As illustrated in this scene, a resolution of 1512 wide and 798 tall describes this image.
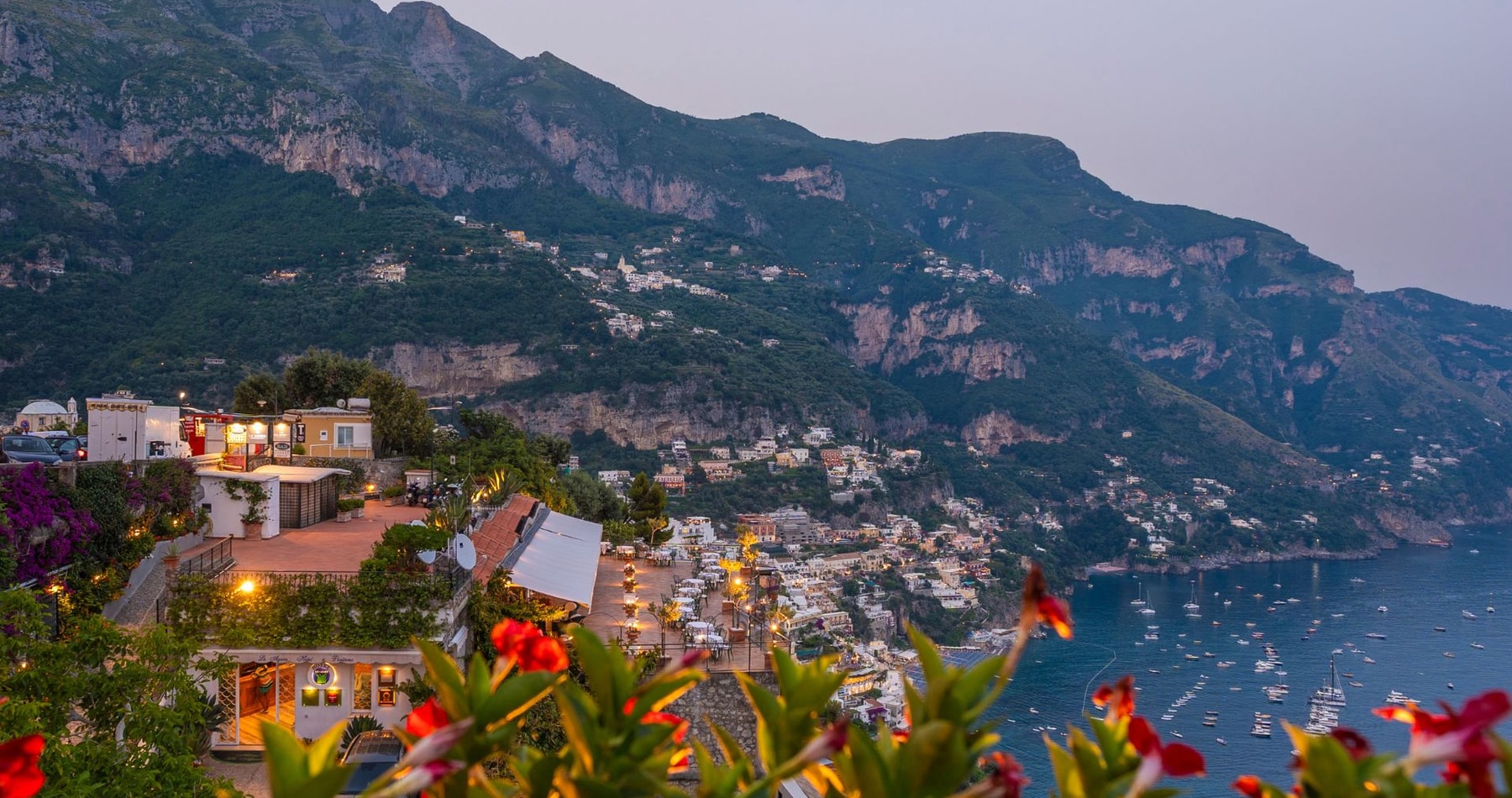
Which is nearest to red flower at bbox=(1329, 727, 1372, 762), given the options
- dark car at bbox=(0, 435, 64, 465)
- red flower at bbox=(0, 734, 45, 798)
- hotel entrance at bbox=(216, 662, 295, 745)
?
red flower at bbox=(0, 734, 45, 798)

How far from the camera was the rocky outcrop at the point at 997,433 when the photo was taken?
87625mm

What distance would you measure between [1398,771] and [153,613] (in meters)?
10.1

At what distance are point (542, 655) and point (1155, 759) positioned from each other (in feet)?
2.87

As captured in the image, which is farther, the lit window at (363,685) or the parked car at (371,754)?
the lit window at (363,685)

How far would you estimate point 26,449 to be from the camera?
1031cm

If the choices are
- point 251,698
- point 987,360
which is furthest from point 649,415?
point 251,698

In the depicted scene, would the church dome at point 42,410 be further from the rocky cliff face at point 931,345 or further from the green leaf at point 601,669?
the rocky cliff face at point 931,345

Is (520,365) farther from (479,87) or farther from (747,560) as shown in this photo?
(479,87)

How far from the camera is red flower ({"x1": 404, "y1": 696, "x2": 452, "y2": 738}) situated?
5.01 feet

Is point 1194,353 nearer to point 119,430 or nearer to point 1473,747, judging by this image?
point 119,430

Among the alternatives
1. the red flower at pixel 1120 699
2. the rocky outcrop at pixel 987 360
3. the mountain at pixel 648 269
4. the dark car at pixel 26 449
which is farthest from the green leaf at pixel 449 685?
the rocky outcrop at pixel 987 360

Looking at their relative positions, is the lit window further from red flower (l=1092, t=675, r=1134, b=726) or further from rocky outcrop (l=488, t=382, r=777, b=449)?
rocky outcrop (l=488, t=382, r=777, b=449)

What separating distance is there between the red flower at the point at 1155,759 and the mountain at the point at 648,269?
4969cm

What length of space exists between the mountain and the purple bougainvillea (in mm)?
39953
